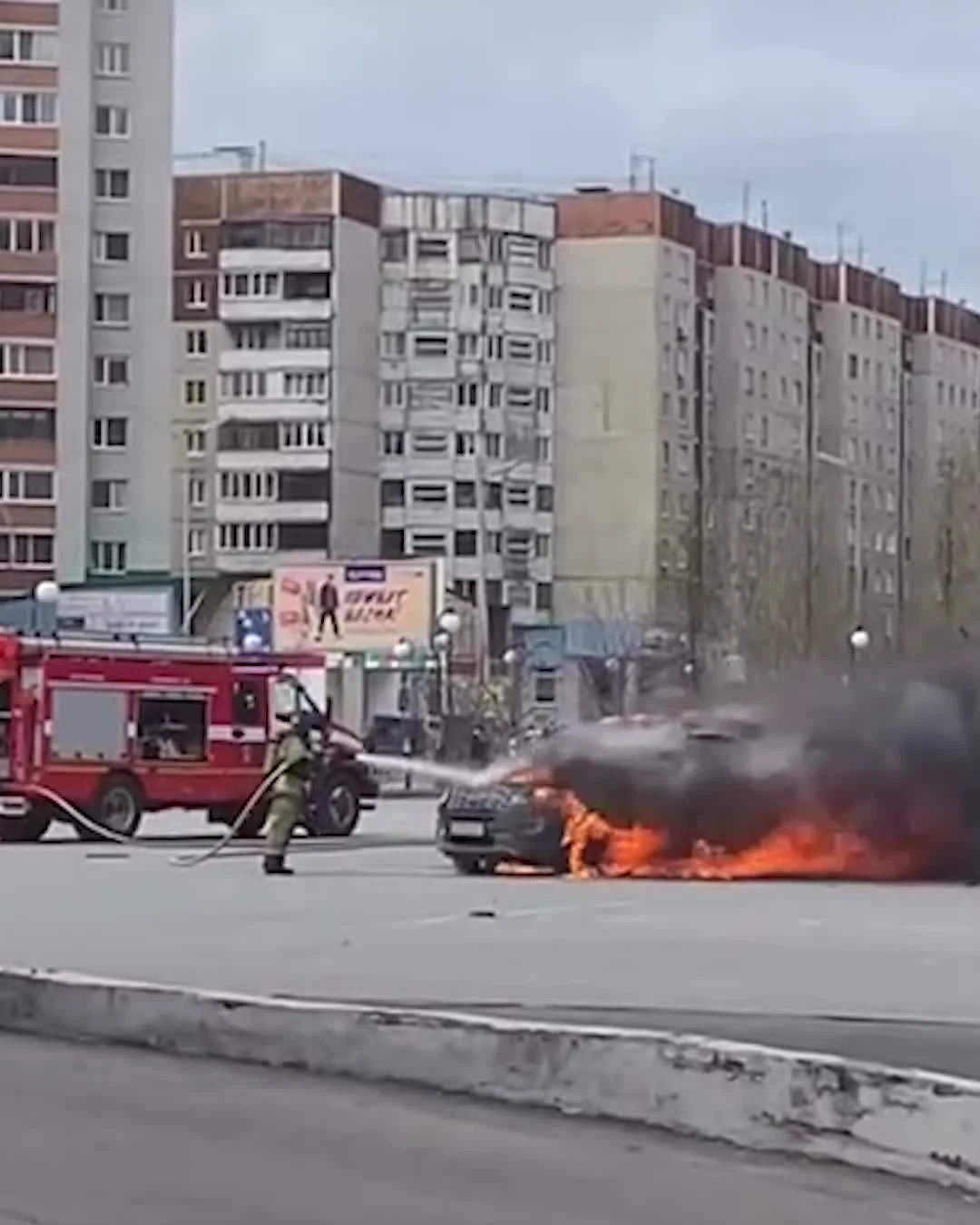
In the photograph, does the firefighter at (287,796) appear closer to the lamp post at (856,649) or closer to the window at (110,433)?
the lamp post at (856,649)

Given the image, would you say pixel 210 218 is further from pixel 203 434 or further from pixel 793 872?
pixel 793 872

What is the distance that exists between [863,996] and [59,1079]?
5500 mm

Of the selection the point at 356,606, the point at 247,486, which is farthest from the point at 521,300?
the point at 356,606

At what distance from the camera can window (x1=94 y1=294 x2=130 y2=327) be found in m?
98.3

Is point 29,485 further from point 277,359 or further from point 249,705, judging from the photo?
point 249,705

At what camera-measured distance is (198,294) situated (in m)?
114

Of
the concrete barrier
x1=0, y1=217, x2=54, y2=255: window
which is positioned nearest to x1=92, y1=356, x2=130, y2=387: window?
x1=0, y1=217, x2=54, y2=255: window

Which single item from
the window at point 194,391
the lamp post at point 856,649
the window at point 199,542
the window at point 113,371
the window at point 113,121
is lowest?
the lamp post at point 856,649

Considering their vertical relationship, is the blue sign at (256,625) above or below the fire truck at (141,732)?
above

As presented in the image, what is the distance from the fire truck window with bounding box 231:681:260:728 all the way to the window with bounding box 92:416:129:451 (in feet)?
189

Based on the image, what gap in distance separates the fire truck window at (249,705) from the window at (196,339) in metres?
73.7

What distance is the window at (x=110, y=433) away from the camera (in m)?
98.5

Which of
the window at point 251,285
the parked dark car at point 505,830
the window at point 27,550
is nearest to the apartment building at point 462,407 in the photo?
the window at point 251,285

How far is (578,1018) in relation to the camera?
1575 centimetres
